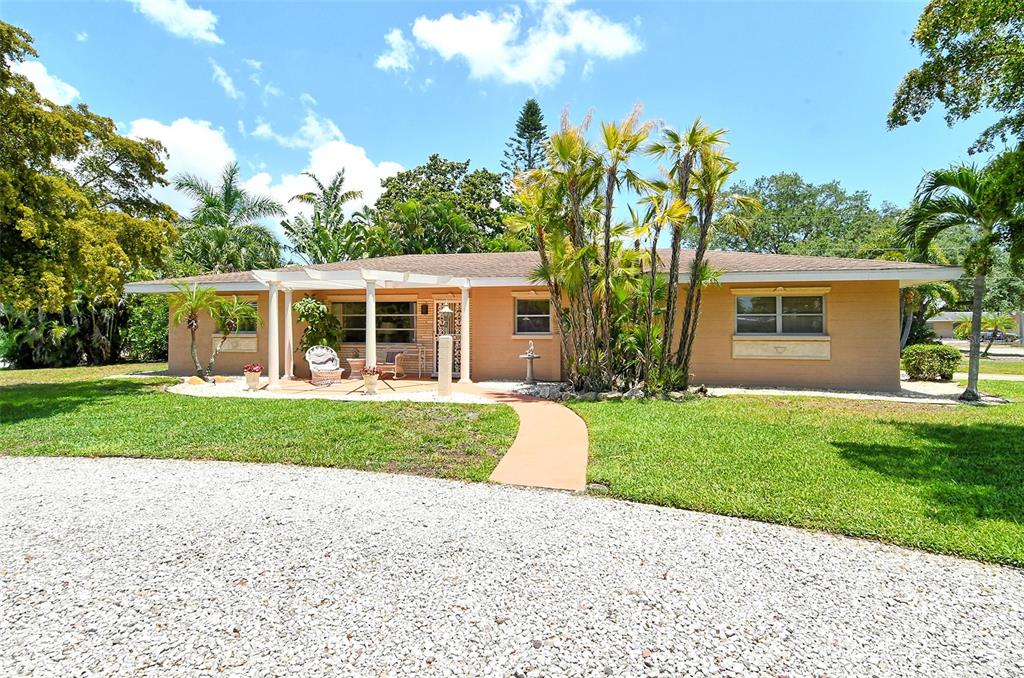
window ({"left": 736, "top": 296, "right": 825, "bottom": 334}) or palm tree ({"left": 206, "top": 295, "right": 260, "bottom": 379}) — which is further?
palm tree ({"left": 206, "top": 295, "right": 260, "bottom": 379})

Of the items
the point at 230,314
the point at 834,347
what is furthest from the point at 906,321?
the point at 230,314

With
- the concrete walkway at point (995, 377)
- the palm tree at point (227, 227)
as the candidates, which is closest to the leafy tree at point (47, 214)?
the palm tree at point (227, 227)

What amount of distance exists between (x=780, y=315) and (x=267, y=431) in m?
12.2

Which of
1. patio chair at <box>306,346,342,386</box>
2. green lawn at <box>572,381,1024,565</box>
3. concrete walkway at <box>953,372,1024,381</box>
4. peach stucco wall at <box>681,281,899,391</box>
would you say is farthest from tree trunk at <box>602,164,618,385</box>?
concrete walkway at <box>953,372,1024,381</box>

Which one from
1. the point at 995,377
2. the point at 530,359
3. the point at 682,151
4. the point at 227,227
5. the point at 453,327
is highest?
the point at 227,227

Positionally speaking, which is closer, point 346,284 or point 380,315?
point 346,284

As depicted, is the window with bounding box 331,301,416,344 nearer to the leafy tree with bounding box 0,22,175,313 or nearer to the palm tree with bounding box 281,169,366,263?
the leafy tree with bounding box 0,22,175,313

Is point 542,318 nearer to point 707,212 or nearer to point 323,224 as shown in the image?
point 707,212

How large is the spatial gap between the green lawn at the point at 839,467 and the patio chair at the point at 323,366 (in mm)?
7003

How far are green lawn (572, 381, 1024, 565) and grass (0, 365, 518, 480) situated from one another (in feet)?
5.95

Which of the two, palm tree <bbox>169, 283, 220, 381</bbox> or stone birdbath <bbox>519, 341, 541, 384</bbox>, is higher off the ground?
palm tree <bbox>169, 283, 220, 381</bbox>

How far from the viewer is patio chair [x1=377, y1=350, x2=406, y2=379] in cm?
1407

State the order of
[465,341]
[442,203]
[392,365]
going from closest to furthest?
[465,341] < [392,365] < [442,203]

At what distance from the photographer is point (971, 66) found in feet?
20.4
